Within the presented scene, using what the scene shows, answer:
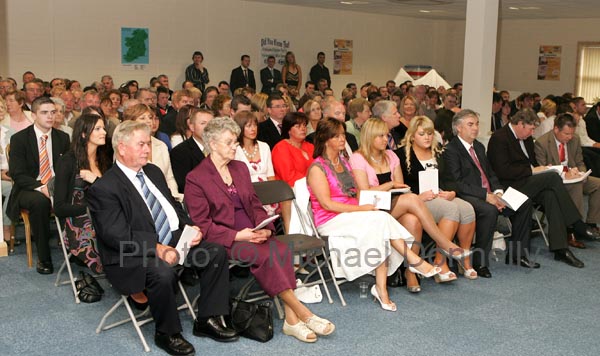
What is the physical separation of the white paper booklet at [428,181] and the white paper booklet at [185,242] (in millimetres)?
2154

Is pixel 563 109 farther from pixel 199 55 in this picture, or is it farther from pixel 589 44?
pixel 589 44

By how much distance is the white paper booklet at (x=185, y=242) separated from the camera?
161 inches

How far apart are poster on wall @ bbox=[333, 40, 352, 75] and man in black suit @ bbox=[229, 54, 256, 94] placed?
3274 mm

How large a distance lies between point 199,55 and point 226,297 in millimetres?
10746

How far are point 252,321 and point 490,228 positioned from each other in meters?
2.48

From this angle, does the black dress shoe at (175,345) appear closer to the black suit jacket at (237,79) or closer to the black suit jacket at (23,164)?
the black suit jacket at (23,164)

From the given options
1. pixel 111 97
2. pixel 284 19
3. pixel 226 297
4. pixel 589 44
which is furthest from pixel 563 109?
pixel 589 44

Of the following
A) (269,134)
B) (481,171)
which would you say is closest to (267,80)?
(269,134)

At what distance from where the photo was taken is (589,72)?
18312 millimetres

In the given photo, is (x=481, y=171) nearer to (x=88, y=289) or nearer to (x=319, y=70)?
(x=88, y=289)

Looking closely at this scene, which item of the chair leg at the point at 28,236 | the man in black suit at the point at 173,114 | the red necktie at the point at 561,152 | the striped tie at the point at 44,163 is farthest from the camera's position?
the man in black suit at the point at 173,114

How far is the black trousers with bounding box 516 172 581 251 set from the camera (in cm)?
607

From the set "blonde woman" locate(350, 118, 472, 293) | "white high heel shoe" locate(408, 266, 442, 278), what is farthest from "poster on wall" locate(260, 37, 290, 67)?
"white high heel shoe" locate(408, 266, 442, 278)

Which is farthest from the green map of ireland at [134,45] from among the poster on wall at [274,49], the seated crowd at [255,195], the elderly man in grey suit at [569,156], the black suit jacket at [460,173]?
the black suit jacket at [460,173]
